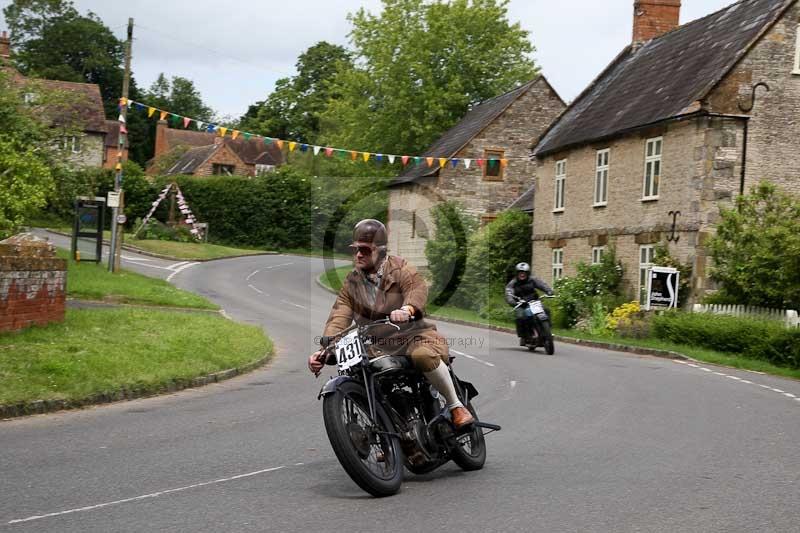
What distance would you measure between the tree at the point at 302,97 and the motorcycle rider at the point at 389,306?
7994 cm

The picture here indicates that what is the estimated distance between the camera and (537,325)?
69.8 feet

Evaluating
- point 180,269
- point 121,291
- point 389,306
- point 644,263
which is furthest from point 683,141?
point 180,269

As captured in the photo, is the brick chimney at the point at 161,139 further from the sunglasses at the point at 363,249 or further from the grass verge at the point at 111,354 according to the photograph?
the sunglasses at the point at 363,249

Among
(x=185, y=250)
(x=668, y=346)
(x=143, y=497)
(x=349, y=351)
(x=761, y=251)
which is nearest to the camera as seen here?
(x=143, y=497)

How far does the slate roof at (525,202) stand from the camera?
44250 mm

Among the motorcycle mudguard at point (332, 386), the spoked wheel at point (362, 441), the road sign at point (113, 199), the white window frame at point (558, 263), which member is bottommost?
the spoked wheel at point (362, 441)

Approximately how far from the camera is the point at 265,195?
6631cm

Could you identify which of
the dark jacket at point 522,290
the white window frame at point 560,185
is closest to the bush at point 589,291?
the white window frame at point 560,185

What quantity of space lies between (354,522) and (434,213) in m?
41.2

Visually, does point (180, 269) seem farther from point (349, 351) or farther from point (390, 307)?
point (349, 351)

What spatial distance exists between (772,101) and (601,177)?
21.7ft

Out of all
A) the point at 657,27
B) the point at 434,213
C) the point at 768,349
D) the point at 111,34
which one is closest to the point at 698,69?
the point at 657,27

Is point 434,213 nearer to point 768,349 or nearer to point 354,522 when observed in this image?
point 768,349

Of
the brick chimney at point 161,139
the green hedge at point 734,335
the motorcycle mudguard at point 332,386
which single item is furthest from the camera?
the brick chimney at point 161,139
